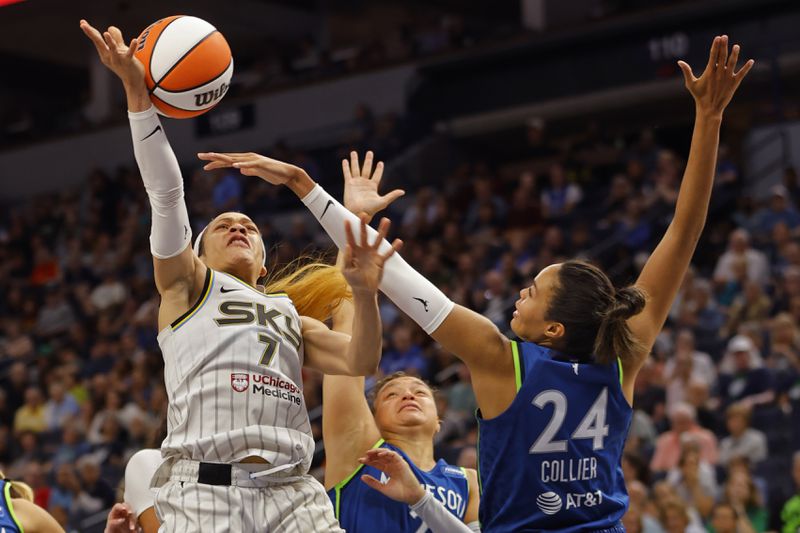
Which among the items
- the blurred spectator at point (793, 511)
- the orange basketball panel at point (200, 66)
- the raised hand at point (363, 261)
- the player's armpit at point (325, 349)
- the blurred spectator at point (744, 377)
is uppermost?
the orange basketball panel at point (200, 66)

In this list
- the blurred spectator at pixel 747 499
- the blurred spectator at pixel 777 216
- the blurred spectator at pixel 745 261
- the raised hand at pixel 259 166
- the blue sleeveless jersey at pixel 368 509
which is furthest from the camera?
the blurred spectator at pixel 777 216

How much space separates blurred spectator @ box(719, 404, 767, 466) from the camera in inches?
338

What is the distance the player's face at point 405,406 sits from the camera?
4852 mm

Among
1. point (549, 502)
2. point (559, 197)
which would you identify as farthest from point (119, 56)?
point (559, 197)

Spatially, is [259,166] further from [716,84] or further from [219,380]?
[716,84]

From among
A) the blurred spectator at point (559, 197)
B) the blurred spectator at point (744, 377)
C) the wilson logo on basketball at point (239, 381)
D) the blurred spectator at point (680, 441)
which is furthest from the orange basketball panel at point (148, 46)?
the blurred spectator at point (559, 197)

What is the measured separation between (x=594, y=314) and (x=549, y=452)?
17.4 inches

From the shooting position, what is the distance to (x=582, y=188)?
14.5m

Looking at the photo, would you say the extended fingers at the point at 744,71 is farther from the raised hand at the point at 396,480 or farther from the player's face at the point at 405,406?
the player's face at the point at 405,406

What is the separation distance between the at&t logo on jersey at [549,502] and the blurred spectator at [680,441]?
5.33 meters

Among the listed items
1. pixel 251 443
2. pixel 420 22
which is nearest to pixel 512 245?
pixel 420 22

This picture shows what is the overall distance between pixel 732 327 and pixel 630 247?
7.57ft

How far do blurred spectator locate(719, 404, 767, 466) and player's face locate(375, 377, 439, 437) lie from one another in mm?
4318

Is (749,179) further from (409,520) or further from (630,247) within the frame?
Result: (409,520)
